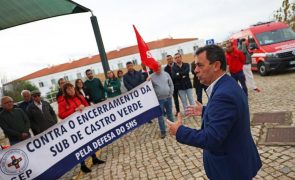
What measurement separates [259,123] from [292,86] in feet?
15.0

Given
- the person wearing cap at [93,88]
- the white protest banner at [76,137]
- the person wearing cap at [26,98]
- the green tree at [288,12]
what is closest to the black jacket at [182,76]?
the white protest banner at [76,137]

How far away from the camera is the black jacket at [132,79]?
817 centimetres

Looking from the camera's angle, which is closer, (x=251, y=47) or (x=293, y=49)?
(x=293, y=49)

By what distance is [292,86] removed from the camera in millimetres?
10398

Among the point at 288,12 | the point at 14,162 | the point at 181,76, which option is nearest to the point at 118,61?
the point at 288,12

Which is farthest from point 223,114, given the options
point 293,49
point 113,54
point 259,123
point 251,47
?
point 113,54

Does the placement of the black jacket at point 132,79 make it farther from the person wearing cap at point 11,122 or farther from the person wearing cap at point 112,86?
the person wearing cap at point 11,122

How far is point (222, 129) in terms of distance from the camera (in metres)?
2.15

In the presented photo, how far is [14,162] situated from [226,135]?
13.4ft

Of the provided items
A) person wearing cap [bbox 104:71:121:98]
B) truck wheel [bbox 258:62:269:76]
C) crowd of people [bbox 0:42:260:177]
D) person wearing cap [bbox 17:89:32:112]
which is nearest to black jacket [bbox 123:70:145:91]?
crowd of people [bbox 0:42:260:177]

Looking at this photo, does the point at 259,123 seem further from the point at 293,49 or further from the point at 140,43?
the point at 293,49

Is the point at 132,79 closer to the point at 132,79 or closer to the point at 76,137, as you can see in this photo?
the point at 132,79

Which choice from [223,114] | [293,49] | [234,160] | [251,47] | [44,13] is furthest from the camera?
[251,47]

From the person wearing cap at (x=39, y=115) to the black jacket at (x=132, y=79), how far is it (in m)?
2.44
